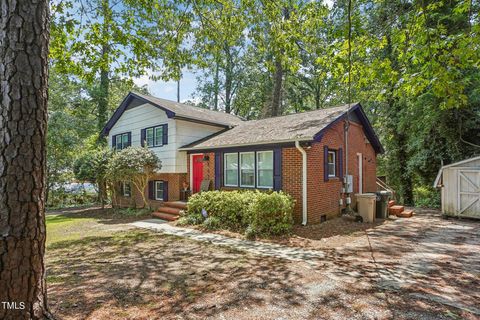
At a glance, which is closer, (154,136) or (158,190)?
(154,136)

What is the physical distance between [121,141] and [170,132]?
488cm

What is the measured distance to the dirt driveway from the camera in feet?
11.5

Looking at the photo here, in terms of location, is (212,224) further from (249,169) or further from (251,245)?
(249,169)

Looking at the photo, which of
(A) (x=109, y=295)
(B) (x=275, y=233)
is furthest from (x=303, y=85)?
(A) (x=109, y=295)

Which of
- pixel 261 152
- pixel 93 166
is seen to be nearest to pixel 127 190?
pixel 93 166

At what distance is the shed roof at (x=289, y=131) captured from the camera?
915cm

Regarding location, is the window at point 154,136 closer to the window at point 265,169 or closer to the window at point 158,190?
the window at point 158,190

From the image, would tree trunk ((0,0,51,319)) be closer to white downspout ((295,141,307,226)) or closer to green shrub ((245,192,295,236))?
green shrub ((245,192,295,236))

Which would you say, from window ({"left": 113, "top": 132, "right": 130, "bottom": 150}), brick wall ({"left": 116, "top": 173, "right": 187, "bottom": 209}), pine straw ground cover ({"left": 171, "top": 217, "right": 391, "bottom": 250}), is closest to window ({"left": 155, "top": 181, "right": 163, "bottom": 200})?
brick wall ({"left": 116, "top": 173, "right": 187, "bottom": 209})

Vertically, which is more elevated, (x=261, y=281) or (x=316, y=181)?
(x=316, y=181)

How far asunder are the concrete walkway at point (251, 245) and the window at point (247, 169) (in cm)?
295

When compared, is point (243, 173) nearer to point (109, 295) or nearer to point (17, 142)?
point (109, 295)

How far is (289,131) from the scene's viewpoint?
995 cm

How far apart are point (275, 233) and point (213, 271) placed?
3.30 meters
